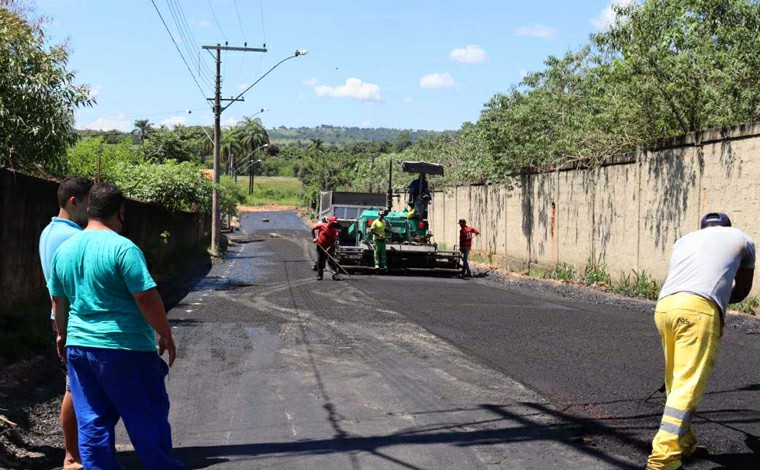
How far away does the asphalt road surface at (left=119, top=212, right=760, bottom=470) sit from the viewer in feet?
19.2

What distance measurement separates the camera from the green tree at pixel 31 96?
13.0 meters

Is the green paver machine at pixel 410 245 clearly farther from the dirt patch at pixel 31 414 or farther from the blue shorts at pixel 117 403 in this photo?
the blue shorts at pixel 117 403

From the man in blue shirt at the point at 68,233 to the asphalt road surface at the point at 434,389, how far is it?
0.41 metres

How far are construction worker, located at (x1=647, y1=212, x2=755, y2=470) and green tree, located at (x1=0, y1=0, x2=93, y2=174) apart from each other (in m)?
10.1

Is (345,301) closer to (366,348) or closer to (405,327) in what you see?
(405,327)

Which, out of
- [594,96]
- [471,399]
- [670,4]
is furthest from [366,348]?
[594,96]

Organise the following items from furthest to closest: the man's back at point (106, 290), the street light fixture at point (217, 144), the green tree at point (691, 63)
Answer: the street light fixture at point (217, 144) → the green tree at point (691, 63) → the man's back at point (106, 290)

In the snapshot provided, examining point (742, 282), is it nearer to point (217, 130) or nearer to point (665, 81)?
point (665, 81)

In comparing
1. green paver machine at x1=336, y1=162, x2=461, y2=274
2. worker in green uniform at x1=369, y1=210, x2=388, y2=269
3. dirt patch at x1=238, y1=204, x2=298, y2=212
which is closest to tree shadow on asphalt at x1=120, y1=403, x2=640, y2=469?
worker in green uniform at x1=369, y1=210, x2=388, y2=269

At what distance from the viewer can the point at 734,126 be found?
15.4m

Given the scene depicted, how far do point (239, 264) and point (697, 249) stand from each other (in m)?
24.6

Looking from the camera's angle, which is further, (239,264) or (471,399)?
(239,264)

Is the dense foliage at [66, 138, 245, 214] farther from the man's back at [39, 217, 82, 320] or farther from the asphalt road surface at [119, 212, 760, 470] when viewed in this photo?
the man's back at [39, 217, 82, 320]

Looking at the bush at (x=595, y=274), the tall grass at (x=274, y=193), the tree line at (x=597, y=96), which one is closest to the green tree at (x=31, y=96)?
the tree line at (x=597, y=96)
